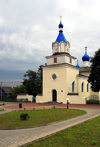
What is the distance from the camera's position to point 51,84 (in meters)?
36.2

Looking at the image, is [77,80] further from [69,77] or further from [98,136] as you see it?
[98,136]

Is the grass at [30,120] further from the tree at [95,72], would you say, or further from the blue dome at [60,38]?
the blue dome at [60,38]

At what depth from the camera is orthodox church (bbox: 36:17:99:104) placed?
3422 centimetres

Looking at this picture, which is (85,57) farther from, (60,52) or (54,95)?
(54,95)

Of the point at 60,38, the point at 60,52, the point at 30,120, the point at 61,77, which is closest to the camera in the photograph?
the point at 30,120

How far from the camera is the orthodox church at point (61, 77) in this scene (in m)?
34.2

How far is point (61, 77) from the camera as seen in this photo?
34969 mm

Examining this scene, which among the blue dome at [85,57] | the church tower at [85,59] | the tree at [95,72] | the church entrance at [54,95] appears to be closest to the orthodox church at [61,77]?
the church entrance at [54,95]

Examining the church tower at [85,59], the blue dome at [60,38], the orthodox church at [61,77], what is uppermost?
the blue dome at [60,38]

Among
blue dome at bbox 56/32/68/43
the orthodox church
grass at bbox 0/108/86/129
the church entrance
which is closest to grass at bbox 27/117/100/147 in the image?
grass at bbox 0/108/86/129

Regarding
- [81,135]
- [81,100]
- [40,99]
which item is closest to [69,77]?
[81,100]

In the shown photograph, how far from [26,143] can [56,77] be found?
28789 mm

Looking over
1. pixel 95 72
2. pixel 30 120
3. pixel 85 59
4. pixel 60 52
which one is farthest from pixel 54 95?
pixel 30 120

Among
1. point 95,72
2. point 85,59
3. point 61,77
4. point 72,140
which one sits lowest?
point 72,140
